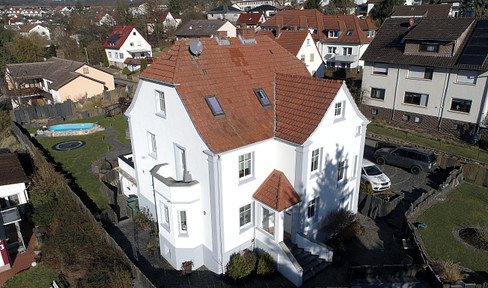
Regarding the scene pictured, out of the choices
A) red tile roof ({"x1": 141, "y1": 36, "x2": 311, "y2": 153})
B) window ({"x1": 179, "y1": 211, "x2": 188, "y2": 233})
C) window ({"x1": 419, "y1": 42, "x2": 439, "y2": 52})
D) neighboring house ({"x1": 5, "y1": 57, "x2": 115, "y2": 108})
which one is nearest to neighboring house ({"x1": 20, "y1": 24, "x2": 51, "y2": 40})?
neighboring house ({"x1": 5, "y1": 57, "x2": 115, "y2": 108})

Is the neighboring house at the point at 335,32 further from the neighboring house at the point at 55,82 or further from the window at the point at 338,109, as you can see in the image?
the window at the point at 338,109

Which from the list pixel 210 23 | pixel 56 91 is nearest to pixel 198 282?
pixel 56 91

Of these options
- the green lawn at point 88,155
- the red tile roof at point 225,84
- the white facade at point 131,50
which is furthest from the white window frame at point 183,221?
the white facade at point 131,50

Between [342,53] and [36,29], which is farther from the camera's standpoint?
[36,29]

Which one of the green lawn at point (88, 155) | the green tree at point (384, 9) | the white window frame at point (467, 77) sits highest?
the green tree at point (384, 9)

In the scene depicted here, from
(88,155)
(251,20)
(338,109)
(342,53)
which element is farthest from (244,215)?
(251,20)

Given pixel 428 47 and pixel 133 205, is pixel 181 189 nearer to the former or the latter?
pixel 133 205

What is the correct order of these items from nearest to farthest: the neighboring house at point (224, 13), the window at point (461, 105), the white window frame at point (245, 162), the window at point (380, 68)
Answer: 1. the white window frame at point (245, 162)
2. the window at point (461, 105)
3. the window at point (380, 68)
4. the neighboring house at point (224, 13)

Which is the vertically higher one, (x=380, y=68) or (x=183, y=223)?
(x=380, y=68)
